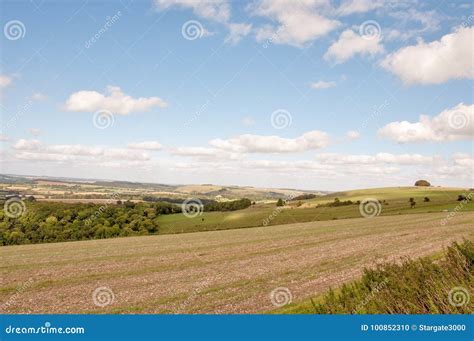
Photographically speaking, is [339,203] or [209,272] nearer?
[209,272]

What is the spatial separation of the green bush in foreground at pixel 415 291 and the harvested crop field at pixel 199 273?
16.2 feet

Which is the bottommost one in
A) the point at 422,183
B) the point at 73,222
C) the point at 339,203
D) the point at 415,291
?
the point at 73,222

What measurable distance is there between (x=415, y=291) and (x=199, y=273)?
19.1 metres

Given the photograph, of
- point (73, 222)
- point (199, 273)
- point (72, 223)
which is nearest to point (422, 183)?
point (73, 222)

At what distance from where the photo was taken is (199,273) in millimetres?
28219

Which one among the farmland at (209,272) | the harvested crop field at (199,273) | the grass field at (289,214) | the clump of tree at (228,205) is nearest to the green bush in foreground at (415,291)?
the farmland at (209,272)

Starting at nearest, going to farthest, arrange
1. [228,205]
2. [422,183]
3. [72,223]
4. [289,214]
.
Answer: [72,223], [289,214], [228,205], [422,183]

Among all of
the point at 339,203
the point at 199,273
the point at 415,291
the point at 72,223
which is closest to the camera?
the point at 415,291

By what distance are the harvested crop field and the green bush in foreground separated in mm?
4939

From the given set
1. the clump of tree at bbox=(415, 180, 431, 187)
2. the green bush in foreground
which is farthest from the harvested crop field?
the clump of tree at bbox=(415, 180, 431, 187)

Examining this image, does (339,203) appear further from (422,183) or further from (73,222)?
(73,222)

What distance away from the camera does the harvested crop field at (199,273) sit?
1967 centimetres

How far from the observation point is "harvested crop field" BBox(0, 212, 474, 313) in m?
19.7

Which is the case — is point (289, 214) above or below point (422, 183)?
below
